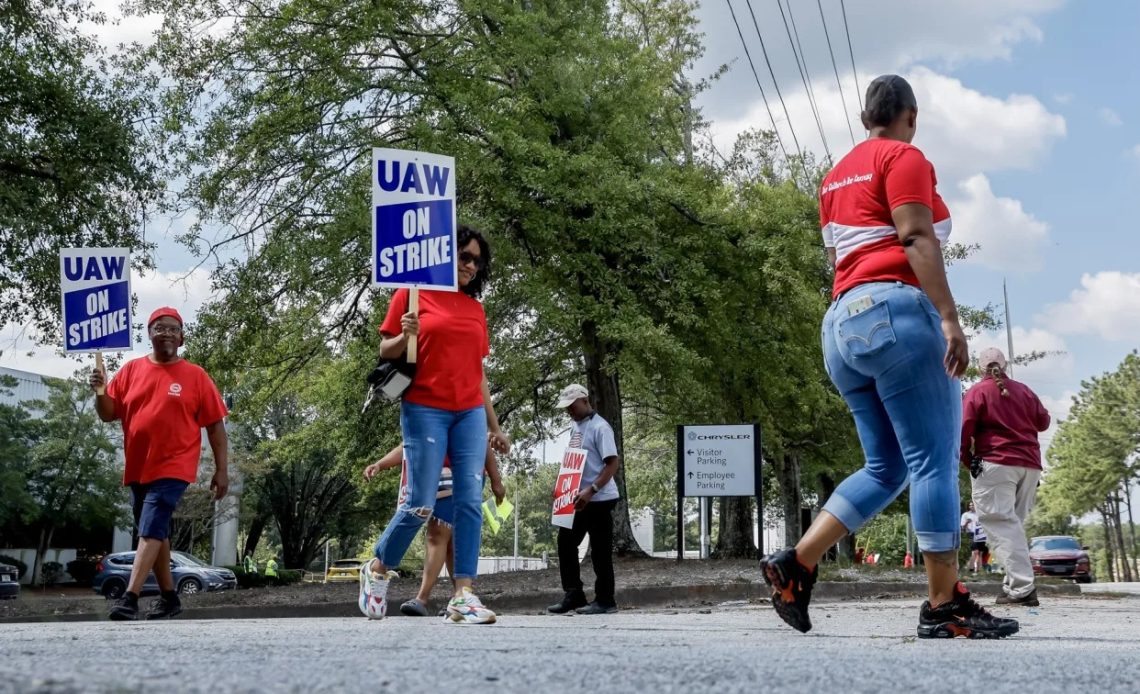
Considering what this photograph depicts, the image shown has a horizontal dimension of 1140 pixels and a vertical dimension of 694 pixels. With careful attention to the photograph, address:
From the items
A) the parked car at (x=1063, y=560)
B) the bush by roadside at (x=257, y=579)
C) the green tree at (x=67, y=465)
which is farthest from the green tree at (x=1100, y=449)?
the green tree at (x=67, y=465)

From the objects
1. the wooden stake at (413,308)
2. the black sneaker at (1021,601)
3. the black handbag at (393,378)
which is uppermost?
the wooden stake at (413,308)

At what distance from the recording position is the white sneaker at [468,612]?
5750 mm

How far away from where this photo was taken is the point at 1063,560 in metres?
36.7

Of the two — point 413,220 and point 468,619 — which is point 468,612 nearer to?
point 468,619

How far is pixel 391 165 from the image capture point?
6.77m

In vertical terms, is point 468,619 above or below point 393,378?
below

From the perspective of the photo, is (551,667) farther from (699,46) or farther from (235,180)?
(699,46)

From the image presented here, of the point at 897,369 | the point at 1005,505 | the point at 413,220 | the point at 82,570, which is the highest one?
the point at 413,220

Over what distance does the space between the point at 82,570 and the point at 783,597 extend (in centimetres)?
4191

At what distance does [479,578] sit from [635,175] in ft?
20.8

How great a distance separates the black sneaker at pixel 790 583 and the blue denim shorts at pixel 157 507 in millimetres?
4085

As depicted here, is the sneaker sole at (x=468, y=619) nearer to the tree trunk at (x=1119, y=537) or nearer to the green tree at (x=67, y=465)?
the green tree at (x=67, y=465)

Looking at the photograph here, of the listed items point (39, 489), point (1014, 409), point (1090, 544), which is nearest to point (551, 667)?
point (1014, 409)

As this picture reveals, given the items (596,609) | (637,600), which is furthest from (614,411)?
(596,609)
